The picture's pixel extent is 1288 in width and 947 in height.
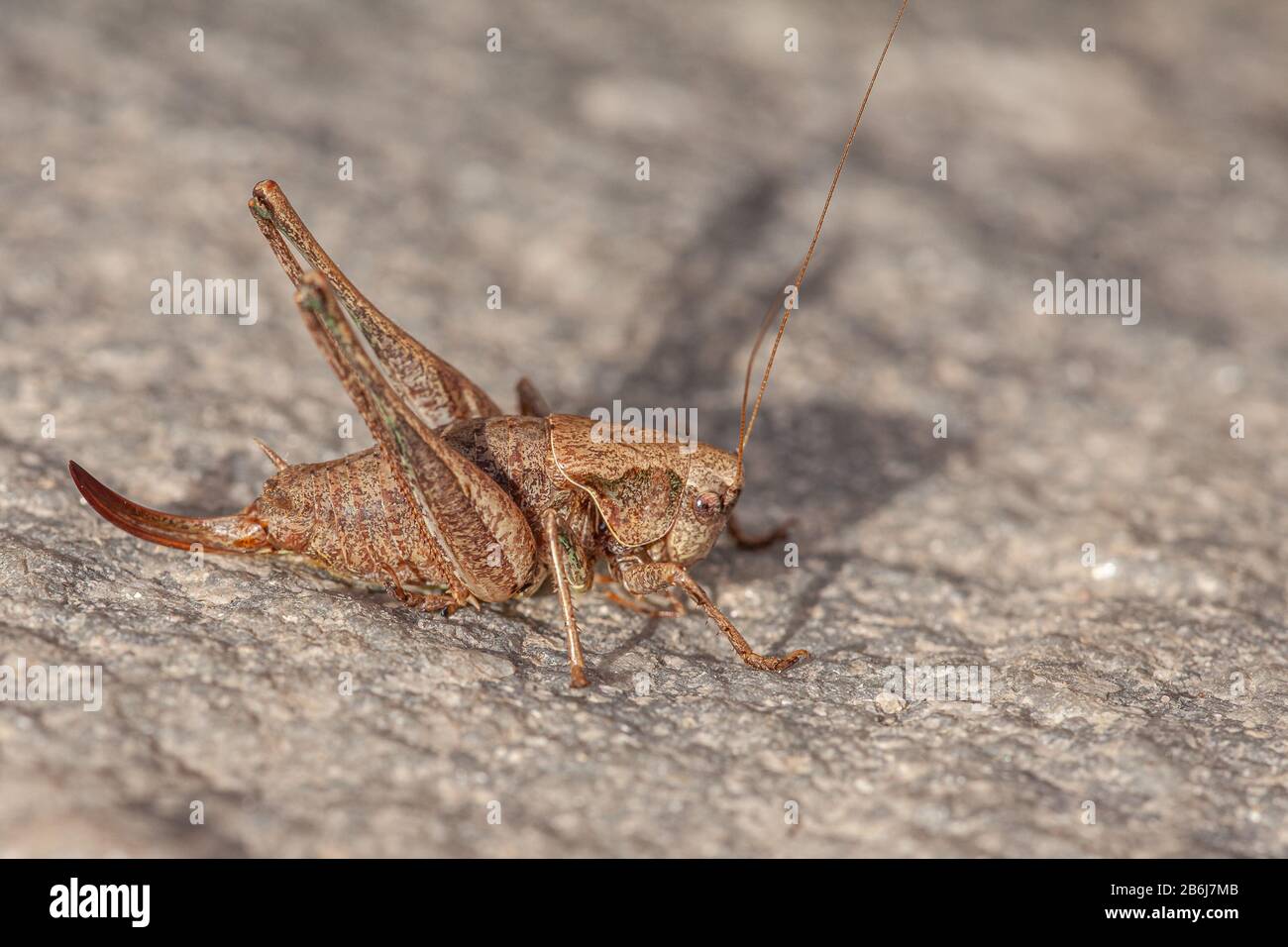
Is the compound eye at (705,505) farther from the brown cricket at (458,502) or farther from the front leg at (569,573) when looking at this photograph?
the front leg at (569,573)

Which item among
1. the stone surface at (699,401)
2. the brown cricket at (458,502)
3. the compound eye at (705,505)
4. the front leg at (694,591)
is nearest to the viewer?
the stone surface at (699,401)

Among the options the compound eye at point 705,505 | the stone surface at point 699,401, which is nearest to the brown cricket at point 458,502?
the compound eye at point 705,505

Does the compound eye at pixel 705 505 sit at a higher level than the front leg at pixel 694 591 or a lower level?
higher

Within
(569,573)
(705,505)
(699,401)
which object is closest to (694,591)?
(705,505)

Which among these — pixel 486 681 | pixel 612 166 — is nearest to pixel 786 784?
pixel 486 681

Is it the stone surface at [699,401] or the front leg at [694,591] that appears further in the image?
the front leg at [694,591]

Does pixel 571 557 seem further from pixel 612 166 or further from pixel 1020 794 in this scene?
pixel 612 166

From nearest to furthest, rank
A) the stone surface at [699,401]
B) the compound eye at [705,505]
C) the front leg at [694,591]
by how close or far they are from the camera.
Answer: the stone surface at [699,401]
the front leg at [694,591]
the compound eye at [705,505]
